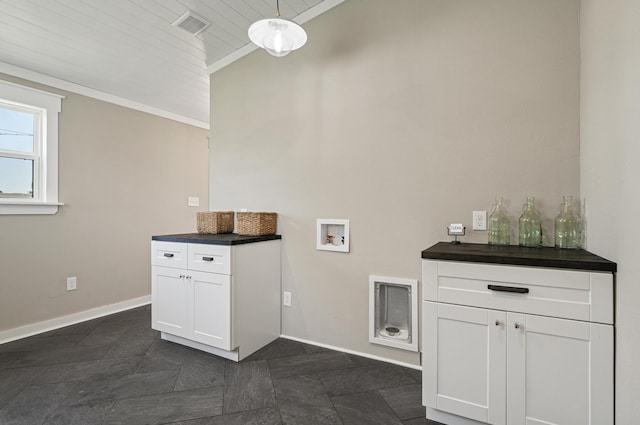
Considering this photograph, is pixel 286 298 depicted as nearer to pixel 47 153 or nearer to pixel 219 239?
pixel 219 239

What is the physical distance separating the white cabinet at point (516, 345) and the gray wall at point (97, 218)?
11.0ft

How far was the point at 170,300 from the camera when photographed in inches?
98.3

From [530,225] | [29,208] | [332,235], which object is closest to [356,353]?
[332,235]

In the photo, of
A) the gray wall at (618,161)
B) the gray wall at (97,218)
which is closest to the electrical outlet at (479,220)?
the gray wall at (618,161)

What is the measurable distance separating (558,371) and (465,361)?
1.19 ft

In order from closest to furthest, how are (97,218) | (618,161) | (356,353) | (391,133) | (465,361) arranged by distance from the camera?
(618,161)
(465,361)
(391,133)
(356,353)
(97,218)

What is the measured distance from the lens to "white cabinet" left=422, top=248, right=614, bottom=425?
1276 mm

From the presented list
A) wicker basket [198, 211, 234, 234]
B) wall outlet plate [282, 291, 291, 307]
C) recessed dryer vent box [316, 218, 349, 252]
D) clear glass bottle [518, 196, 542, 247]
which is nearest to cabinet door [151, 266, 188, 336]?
wicker basket [198, 211, 234, 234]

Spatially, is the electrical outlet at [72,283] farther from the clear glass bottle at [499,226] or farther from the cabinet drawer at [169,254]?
the clear glass bottle at [499,226]

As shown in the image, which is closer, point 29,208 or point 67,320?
point 29,208

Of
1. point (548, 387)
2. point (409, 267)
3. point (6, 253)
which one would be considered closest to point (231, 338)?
point (409, 267)

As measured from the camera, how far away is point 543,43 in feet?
5.91

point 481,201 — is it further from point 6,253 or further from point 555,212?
point 6,253

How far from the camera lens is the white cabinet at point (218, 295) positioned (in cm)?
222
